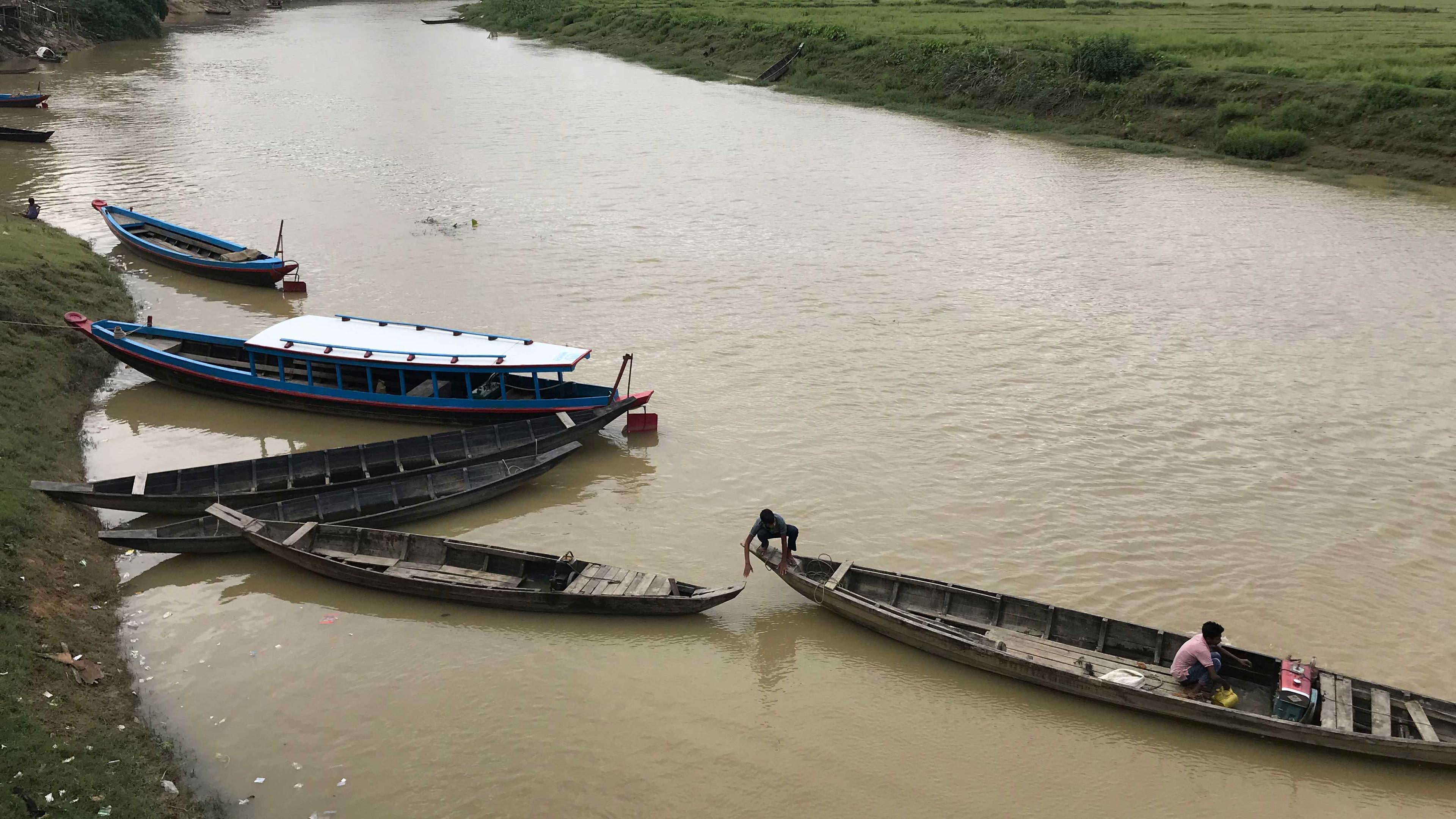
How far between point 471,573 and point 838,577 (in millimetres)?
4867

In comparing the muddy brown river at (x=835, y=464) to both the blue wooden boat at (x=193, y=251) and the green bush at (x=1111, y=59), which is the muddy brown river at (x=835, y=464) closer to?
the blue wooden boat at (x=193, y=251)

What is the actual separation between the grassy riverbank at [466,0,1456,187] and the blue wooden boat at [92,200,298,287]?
102 feet

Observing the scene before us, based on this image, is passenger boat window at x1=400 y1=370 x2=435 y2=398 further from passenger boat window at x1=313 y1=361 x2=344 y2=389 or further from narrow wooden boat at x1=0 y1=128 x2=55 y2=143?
narrow wooden boat at x1=0 y1=128 x2=55 y2=143

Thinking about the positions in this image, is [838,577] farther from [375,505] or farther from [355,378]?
[355,378]

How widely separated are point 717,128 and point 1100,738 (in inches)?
1429

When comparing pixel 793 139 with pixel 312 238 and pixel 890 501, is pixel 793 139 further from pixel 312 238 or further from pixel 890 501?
pixel 890 501

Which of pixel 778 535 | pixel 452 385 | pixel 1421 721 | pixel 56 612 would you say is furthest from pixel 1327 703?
pixel 56 612

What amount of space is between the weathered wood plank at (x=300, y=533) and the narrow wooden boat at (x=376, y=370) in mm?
4192

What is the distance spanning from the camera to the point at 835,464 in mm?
16984

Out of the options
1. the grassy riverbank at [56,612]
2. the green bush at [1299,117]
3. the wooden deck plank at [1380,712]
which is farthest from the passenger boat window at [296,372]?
the green bush at [1299,117]

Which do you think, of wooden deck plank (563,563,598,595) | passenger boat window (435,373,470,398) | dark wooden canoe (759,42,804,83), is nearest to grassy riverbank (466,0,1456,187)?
dark wooden canoe (759,42,804,83)

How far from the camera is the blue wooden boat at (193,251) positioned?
24094 millimetres

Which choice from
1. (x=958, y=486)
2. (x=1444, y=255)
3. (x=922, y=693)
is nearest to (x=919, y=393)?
(x=958, y=486)

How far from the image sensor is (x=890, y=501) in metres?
16.0
